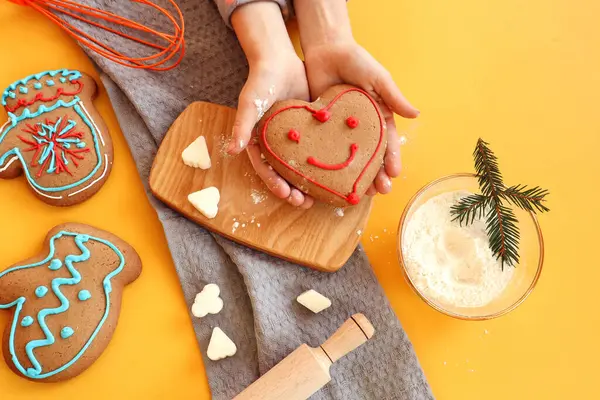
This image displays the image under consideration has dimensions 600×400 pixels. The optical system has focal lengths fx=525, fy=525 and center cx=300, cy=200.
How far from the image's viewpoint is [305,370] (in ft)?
2.88

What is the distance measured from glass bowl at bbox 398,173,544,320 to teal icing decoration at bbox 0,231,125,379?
0.54 meters

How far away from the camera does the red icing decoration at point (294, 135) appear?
3.09 feet

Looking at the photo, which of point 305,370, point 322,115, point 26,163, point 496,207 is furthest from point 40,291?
point 496,207

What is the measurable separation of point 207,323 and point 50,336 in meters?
0.27

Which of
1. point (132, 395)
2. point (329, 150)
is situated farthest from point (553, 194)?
point (132, 395)

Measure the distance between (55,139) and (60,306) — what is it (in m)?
0.32

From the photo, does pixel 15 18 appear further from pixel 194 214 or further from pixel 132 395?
pixel 132 395

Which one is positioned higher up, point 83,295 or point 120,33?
point 120,33

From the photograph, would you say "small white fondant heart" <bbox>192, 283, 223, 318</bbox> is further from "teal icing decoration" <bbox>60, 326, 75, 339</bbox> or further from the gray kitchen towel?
"teal icing decoration" <bbox>60, 326, 75, 339</bbox>

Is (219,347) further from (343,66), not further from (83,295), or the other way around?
(343,66)

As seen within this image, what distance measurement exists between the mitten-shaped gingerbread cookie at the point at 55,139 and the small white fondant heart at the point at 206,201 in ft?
0.64

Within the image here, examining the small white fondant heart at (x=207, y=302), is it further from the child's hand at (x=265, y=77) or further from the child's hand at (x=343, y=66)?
the child's hand at (x=343, y=66)

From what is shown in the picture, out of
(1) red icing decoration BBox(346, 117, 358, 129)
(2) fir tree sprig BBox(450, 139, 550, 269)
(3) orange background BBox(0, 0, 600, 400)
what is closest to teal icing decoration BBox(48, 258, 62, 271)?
(3) orange background BBox(0, 0, 600, 400)

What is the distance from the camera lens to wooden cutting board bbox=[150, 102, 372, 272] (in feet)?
3.31
